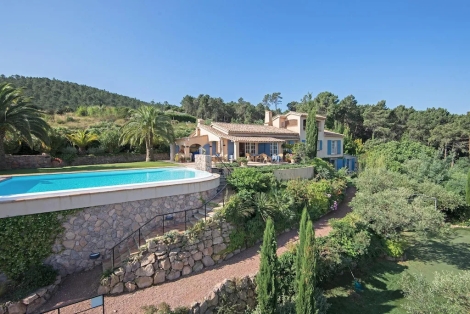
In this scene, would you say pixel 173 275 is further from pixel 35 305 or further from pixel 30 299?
pixel 30 299

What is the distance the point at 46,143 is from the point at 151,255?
58.5 ft

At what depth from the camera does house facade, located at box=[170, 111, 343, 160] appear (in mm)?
24375

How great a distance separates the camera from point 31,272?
337 inches

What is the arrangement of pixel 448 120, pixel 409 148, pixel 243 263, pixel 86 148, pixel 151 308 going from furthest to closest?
pixel 448 120 < pixel 409 148 < pixel 86 148 < pixel 243 263 < pixel 151 308

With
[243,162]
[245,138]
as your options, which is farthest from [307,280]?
[245,138]

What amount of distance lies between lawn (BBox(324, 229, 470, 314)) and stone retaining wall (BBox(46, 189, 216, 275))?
897cm

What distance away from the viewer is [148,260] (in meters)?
9.49

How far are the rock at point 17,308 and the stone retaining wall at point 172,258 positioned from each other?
2.21 meters

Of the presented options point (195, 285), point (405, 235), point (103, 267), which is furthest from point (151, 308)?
point (405, 235)

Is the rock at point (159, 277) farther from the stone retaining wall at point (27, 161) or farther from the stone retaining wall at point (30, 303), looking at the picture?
the stone retaining wall at point (27, 161)

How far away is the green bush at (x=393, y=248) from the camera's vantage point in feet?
46.1

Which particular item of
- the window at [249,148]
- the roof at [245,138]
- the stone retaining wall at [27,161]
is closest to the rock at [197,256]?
the roof at [245,138]

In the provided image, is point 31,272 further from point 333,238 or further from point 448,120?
point 448,120

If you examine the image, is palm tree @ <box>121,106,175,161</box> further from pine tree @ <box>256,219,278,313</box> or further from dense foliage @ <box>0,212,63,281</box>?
pine tree @ <box>256,219,278,313</box>
